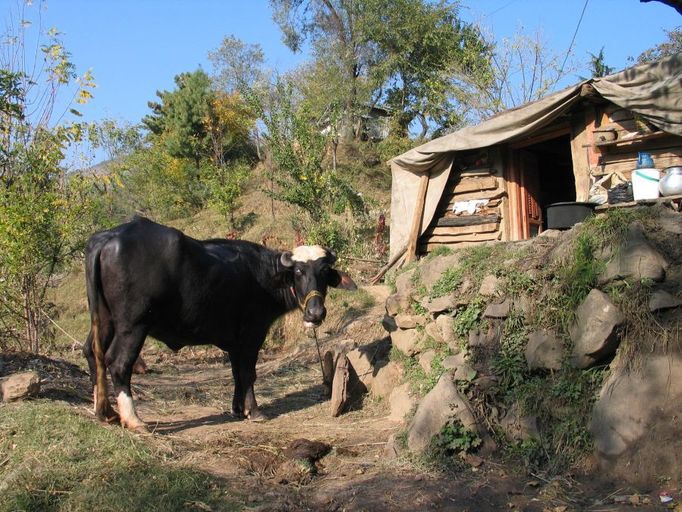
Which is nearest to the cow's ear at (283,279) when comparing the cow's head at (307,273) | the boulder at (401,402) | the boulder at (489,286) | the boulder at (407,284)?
the cow's head at (307,273)

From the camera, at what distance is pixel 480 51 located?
23.3 metres

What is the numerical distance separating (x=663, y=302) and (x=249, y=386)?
421cm

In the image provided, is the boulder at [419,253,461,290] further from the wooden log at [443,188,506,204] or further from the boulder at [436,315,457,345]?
the wooden log at [443,188,506,204]

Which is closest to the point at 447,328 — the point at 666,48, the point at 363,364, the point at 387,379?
the point at 387,379

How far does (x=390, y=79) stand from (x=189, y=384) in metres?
19.7

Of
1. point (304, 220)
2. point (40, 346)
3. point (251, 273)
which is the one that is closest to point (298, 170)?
point (304, 220)

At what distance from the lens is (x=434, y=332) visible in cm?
679

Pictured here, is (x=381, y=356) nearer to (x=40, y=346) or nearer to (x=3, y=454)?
(x=3, y=454)

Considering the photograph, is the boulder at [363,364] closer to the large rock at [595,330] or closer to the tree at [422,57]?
the large rock at [595,330]

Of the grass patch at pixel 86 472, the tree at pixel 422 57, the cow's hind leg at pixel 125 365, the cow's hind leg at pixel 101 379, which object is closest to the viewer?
the grass patch at pixel 86 472

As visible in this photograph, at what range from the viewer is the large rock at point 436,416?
512cm

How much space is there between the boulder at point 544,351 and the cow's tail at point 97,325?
3730mm

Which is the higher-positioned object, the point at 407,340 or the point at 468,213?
the point at 468,213

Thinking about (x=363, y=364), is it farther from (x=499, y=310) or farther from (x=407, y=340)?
(x=499, y=310)
